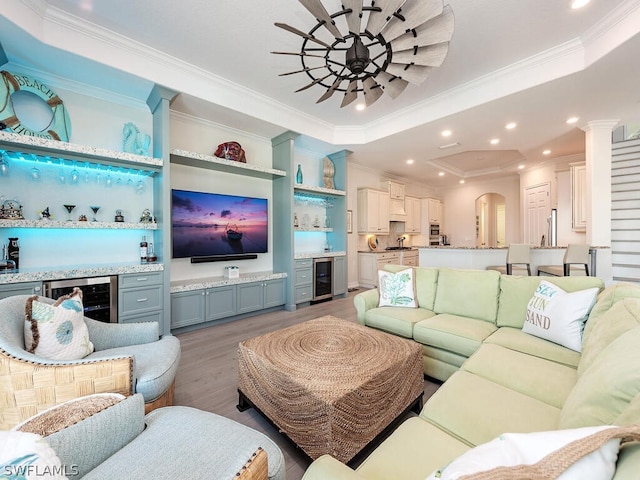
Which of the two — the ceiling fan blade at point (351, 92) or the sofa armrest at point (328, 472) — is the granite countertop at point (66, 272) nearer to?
the ceiling fan blade at point (351, 92)

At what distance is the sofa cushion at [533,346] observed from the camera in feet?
5.37

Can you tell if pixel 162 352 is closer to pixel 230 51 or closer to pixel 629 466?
pixel 629 466

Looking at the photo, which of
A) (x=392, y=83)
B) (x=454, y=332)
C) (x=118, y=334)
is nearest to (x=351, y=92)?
(x=392, y=83)

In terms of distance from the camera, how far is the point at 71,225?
2.75 metres

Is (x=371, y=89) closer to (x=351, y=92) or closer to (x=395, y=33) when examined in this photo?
(x=351, y=92)

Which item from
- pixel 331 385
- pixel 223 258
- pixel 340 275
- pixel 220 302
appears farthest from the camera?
pixel 340 275

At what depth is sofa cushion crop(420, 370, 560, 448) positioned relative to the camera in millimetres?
1072

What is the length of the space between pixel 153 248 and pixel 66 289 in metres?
0.96

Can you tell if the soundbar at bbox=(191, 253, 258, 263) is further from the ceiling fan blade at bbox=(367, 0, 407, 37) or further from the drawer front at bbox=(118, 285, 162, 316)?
the ceiling fan blade at bbox=(367, 0, 407, 37)

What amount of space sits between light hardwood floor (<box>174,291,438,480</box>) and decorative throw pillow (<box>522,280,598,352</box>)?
0.91m

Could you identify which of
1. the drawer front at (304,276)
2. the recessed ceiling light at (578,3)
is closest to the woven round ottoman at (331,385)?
the drawer front at (304,276)

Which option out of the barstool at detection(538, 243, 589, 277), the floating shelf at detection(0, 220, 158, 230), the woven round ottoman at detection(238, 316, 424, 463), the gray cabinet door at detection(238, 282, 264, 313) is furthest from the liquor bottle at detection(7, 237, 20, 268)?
the barstool at detection(538, 243, 589, 277)

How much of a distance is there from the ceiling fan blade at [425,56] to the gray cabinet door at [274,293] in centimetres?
336

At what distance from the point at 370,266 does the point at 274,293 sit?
2.69m
